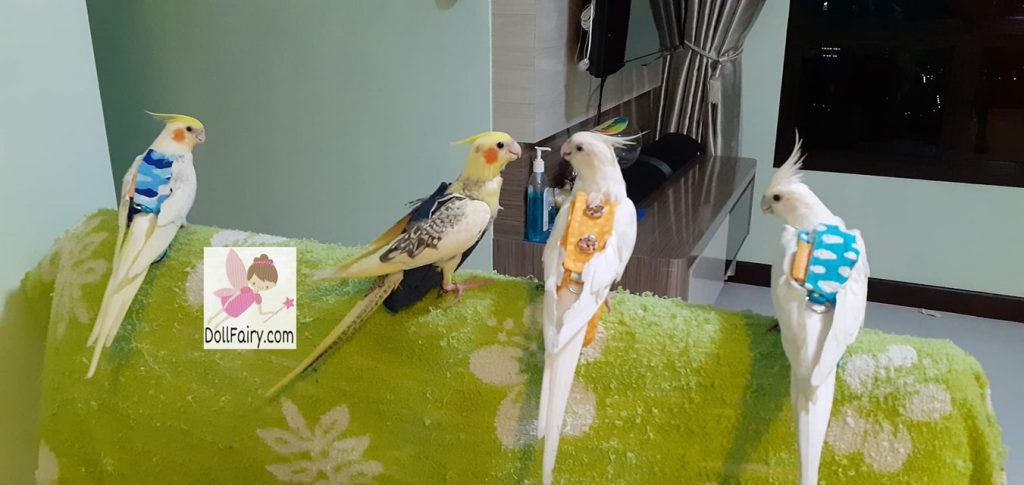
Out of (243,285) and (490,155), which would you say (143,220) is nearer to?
(243,285)

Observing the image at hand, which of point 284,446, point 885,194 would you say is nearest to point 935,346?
point 284,446

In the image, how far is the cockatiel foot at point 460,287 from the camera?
0.88 m

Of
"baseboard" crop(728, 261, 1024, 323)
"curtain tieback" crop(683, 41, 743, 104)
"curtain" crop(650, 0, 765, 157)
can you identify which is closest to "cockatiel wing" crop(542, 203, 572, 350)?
"curtain" crop(650, 0, 765, 157)

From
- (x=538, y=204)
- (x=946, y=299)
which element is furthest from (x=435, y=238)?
(x=946, y=299)

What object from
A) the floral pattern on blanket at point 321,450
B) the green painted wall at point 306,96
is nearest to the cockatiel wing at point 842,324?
the floral pattern on blanket at point 321,450

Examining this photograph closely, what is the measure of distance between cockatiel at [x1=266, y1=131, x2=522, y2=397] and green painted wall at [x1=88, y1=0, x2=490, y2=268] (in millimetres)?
684

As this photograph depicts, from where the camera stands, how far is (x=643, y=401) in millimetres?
802

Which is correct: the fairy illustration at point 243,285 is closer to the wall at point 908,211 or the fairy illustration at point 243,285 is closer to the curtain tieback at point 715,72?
the curtain tieback at point 715,72

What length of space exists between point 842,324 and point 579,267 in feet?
0.83

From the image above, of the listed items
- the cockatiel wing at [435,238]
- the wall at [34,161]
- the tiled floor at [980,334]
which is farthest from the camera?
the tiled floor at [980,334]

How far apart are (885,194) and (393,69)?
205 cm

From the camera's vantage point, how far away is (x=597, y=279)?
73 cm

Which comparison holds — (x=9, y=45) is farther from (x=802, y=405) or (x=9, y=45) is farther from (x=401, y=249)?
(x=802, y=405)

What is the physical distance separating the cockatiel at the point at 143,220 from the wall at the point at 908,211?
234cm
